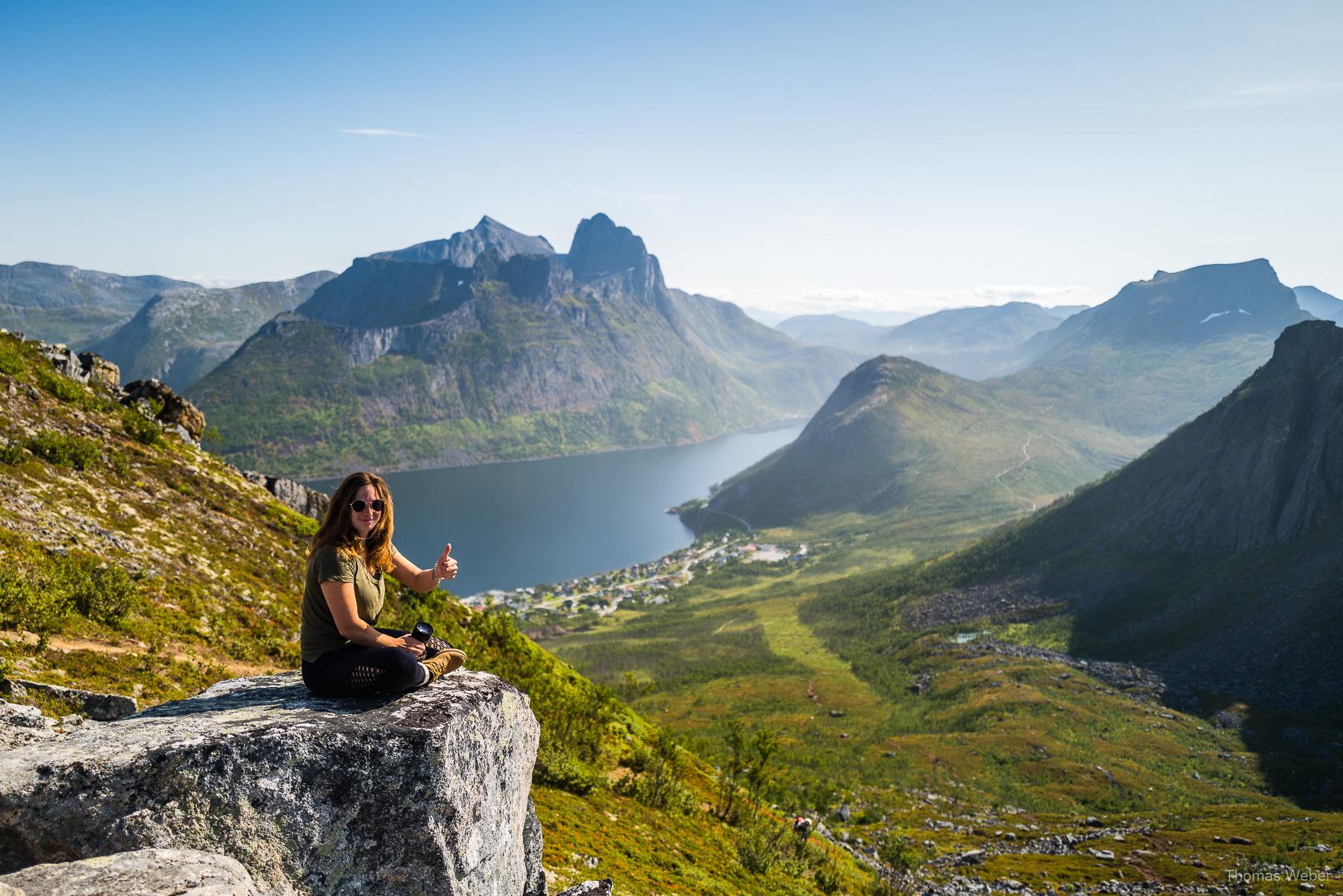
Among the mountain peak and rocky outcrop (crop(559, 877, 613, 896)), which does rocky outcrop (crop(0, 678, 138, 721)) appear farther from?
the mountain peak

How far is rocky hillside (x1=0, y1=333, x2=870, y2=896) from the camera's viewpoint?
24.5ft

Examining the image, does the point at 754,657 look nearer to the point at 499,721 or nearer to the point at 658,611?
the point at 658,611

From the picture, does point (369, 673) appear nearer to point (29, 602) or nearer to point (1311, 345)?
point (29, 602)

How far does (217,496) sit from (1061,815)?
69.8 m

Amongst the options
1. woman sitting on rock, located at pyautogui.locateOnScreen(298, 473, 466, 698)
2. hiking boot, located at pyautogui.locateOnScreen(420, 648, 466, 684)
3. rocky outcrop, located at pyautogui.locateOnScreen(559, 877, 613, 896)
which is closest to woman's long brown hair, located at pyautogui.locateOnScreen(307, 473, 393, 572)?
woman sitting on rock, located at pyautogui.locateOnScreen(298, 473, 466, 698)

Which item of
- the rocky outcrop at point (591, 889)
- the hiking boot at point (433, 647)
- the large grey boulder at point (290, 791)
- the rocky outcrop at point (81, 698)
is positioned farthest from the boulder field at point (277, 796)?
A: the rocky outcrop at point (81, 698)

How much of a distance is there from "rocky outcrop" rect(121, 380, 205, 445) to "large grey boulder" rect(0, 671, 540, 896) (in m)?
32.0

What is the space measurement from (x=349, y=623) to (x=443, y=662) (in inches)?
62.1

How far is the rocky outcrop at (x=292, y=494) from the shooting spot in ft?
118

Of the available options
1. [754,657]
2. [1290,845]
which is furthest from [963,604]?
[1290,845]

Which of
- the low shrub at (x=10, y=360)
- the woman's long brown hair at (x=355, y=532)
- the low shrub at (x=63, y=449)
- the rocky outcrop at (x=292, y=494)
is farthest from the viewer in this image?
the rocky outcrop at (x=292, y=494)

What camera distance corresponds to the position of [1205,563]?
119 metres

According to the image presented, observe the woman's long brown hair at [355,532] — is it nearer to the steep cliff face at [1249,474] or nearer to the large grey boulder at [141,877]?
the large grey boulder at [141,877]

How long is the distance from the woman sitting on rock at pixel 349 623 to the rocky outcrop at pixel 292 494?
28.5 metres
